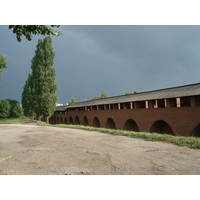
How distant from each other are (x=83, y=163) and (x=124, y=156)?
1421 millimetres

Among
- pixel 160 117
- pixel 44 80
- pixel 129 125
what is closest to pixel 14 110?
pixel 44 80

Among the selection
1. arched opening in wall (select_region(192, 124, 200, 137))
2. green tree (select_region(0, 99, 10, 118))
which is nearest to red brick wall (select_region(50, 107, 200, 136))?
arched opening in wall (select_region(192, 124, 200, 137))

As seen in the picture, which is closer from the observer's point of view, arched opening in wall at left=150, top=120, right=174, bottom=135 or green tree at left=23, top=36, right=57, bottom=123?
arched opening in wall at left=150, top=120, right=174, bottom=135

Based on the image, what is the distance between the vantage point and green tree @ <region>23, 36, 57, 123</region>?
2688cm

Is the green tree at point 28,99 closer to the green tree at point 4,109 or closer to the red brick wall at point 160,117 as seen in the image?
the green tree at point 4,109

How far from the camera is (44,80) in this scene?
2705 cm

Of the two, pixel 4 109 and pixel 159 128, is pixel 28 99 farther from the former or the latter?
pixel 159 128

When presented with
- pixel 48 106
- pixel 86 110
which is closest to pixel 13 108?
pixel 48 106

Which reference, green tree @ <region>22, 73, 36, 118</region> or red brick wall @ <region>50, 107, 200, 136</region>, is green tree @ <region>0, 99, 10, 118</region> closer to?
green tree @ <region>22, 73, 36, 118</region>

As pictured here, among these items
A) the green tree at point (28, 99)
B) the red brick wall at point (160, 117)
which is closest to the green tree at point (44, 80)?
the green tree at point (28, 99)

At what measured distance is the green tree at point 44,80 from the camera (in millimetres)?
26875

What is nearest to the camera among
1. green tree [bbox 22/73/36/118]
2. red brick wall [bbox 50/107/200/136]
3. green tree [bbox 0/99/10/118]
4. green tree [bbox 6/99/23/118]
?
red brick wall [bbox 50/107/200/136]

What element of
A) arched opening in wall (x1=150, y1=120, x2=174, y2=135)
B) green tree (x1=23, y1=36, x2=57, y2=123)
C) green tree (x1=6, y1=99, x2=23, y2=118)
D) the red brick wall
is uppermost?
green tree (x1=23, y1=36, x2=57, y2=123)

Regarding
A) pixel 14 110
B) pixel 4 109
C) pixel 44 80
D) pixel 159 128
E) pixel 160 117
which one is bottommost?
pixel 159 128
